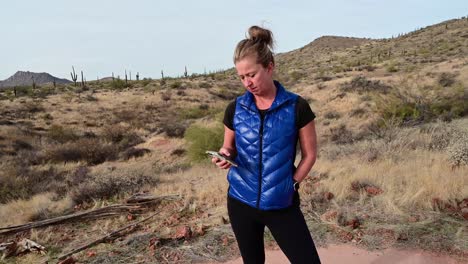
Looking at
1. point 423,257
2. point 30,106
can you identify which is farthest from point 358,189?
point 30,106

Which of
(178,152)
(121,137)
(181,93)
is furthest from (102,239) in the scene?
(181,93)

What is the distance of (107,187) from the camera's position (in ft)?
24.5

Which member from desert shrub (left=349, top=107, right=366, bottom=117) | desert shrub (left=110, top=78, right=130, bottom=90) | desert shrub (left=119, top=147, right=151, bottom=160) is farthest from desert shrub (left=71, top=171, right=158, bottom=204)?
desert shrub (left=110, top=78, right=130, bottom=90)

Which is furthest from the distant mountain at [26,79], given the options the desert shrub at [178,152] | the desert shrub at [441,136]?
the desert shrub at [441,136]

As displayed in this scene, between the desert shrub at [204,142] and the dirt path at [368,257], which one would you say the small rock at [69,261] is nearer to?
the dirt path at [368,257]

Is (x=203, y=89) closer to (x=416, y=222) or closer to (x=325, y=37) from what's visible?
(x=416, y=222)

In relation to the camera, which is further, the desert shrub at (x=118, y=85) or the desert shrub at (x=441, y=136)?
the desert shrub at (x=118, y=85)

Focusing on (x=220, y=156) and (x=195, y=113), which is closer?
(x=220, y=156)

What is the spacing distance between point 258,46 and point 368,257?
2897mm

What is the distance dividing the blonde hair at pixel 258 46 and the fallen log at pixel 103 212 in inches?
187

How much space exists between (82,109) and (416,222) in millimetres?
28794

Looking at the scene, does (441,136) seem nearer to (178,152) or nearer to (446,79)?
(178,152)

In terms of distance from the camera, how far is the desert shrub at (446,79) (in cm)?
1716

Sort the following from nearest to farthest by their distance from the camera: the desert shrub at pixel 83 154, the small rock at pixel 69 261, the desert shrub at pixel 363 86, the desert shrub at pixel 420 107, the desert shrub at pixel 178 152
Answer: the small rock at pixel 69 261 → the desert shrub at pixel 420 107 → the desert shrub at pixel 178 152 → the desert shrub at pixel 83 154 → the desert shrub at pixel 363 86
